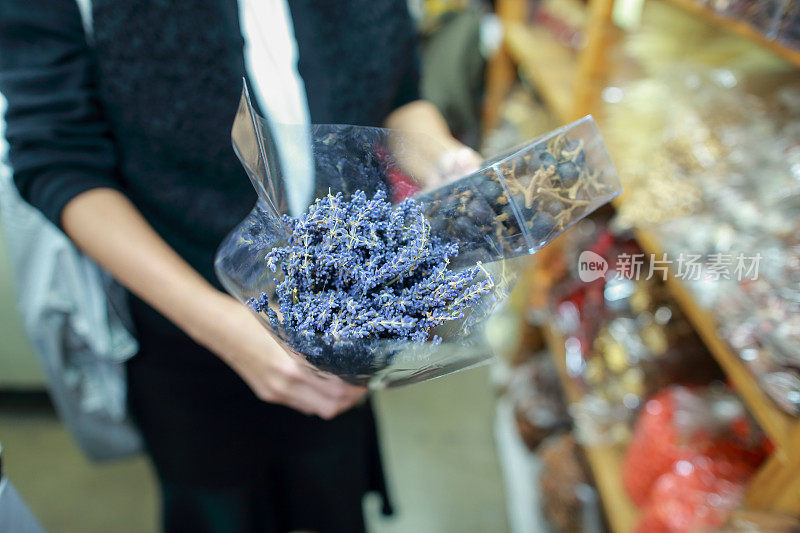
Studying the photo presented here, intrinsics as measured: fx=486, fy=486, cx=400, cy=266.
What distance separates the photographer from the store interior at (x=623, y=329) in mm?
633

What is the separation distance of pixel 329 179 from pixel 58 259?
559 mm

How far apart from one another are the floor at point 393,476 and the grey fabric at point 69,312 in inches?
27.8

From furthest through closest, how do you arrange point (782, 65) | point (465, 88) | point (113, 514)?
point (465, 88) < point (113, 514) < point (782, 65)

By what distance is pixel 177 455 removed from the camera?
2.68 ft

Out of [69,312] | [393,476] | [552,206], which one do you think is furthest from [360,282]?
[393,476]

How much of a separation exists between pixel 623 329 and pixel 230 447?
79 cm

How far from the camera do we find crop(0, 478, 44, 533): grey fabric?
1.26 feet

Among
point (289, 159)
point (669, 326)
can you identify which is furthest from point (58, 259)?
point (669, 326)

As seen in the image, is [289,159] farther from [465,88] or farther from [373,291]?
[465,88]

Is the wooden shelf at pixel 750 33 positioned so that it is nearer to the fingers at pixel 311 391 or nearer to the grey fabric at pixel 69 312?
the fingers at pixel 311 391

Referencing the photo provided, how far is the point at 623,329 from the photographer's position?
3.28 ft

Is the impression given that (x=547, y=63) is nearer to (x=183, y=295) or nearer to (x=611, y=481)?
(x=611, y=481)

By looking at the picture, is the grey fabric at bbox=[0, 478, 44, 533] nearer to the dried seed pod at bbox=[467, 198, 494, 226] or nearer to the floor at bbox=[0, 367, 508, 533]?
the dried seed pod at bbox=[467, 198, 494, 226]
